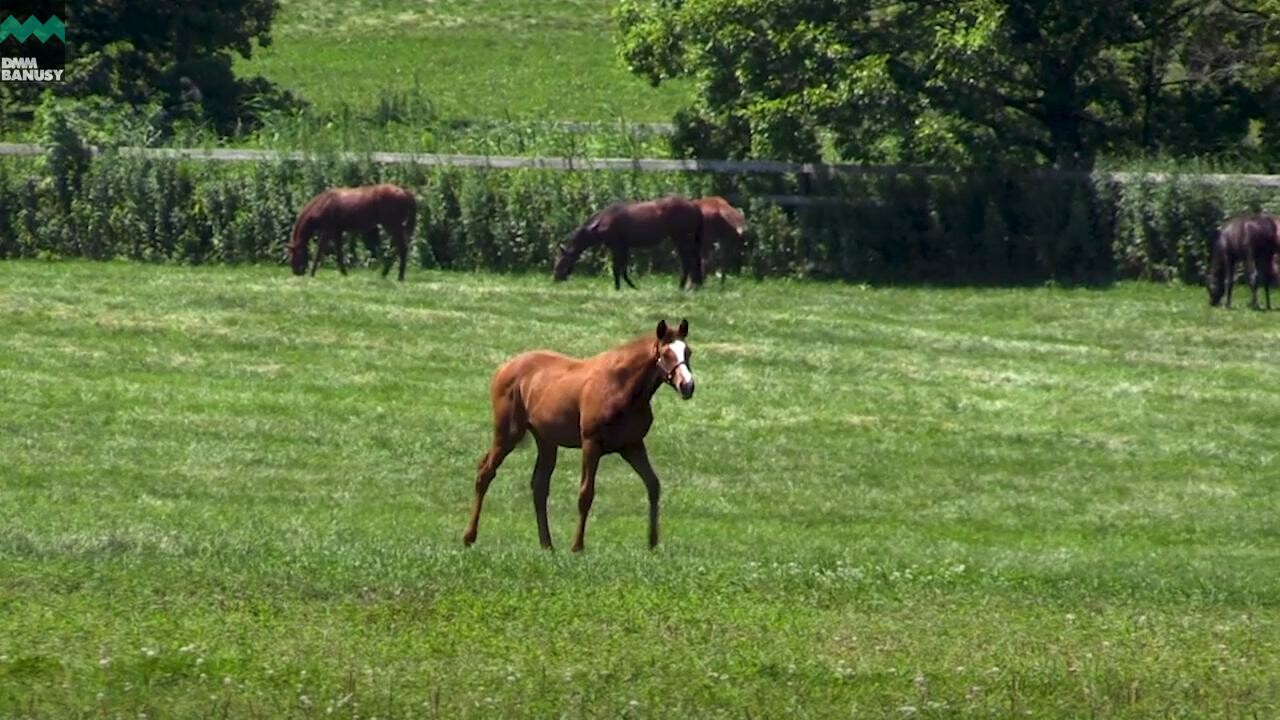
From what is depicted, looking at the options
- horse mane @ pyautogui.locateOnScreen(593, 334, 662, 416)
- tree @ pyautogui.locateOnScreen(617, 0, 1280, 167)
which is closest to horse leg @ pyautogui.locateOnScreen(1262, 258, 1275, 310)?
tree @ pyautogui.locateOnScreen(617, 0, 1280, 167)

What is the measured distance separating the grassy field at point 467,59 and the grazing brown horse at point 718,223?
1641 centimetres

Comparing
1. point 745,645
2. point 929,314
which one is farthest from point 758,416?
point 745,645

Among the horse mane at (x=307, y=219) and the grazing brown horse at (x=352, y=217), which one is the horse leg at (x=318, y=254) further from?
the horse mane at (x=307, y=219)

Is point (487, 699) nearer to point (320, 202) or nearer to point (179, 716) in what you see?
point (179, 716)

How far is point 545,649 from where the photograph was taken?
11.1 metres

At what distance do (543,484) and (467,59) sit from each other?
4511 cm

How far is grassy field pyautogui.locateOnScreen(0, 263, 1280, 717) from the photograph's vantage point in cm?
1053

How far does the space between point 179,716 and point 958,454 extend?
507 inches

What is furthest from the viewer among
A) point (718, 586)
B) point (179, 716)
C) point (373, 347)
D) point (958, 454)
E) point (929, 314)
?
point (929, 314)

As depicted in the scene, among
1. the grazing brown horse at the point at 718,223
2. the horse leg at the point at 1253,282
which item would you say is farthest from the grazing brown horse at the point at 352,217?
the horse leg at the point at 1253,282

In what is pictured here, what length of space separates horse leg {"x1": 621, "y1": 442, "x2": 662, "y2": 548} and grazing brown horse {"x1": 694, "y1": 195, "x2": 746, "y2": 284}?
1737cm

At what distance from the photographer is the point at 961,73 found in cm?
3466

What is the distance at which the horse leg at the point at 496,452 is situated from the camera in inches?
658

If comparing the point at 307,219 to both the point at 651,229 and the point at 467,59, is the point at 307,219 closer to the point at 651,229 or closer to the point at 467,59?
the point at 651,229
